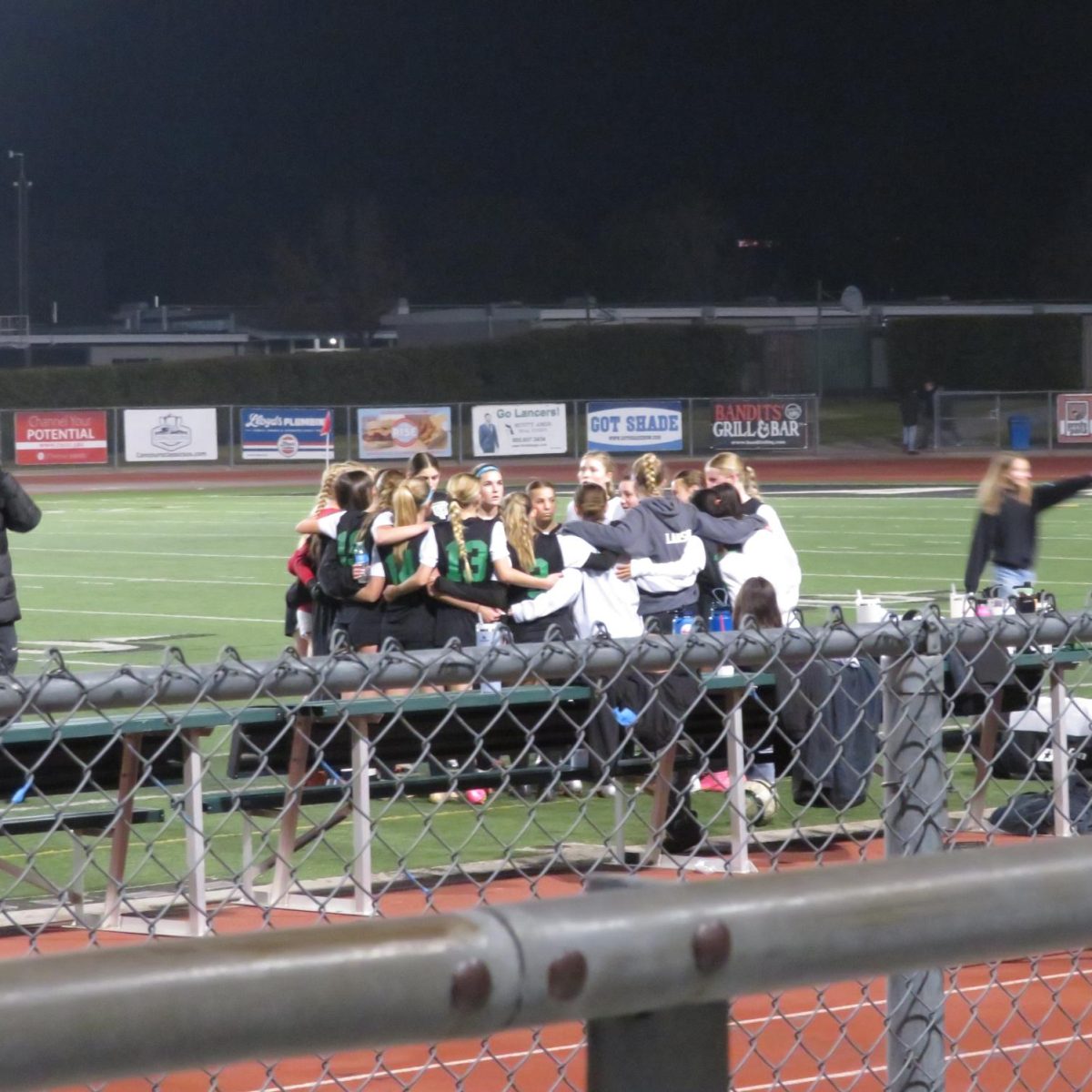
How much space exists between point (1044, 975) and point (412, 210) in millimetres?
129768

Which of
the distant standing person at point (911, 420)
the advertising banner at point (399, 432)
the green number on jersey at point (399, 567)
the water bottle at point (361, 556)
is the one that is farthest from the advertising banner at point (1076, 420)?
the green number on jersey at point (399, 567)

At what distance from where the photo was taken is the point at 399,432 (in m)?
47.3

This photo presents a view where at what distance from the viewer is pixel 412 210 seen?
440 ft

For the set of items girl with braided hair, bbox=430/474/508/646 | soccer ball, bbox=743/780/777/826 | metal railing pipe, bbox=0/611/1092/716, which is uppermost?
metal railing pipe, bbox=0/611/1092/716

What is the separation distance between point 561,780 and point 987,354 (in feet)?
210

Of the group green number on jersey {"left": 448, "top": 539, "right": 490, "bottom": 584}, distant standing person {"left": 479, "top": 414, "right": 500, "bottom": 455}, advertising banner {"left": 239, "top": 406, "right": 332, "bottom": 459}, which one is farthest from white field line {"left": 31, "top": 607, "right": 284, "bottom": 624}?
distant standing person {"left": 479, "top": 414, "right": 500, "bottom": 455}

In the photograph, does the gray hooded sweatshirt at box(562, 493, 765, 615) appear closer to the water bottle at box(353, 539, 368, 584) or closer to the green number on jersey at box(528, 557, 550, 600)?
the green number on jersey at box(528, 557, 550, 600)

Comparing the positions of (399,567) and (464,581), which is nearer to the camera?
(399,567)

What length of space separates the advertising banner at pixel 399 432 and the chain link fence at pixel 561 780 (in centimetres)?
3640

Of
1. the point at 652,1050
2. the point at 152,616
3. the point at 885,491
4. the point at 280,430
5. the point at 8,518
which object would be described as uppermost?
the point at 652,1050

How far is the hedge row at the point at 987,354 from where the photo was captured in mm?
70188

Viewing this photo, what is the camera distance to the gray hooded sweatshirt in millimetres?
11344

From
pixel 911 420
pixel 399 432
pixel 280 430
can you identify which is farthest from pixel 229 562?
pixel 911 420

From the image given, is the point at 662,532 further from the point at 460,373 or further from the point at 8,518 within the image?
the point at 460,373
